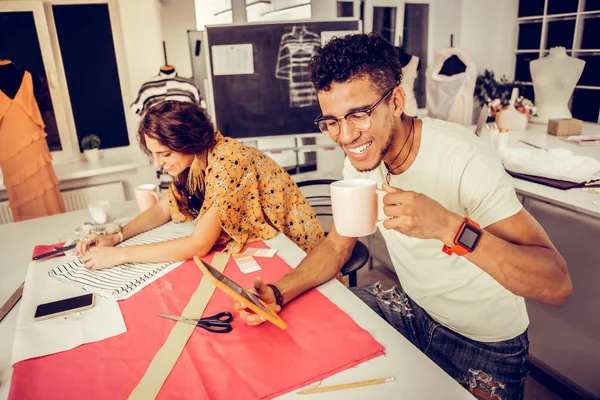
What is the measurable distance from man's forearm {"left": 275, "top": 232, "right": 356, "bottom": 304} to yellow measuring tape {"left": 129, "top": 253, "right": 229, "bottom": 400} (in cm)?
21

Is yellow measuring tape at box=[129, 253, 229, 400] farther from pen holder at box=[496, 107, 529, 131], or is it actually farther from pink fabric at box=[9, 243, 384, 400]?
pen holder at box=[496, 107, 529, 131]

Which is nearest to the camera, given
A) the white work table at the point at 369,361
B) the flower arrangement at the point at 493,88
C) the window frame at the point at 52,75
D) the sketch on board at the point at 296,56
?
the white work table at the point at 369,361

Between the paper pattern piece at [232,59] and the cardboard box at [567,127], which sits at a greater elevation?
the paper pattern piece at [232,59]

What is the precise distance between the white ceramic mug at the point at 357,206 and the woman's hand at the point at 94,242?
0.97 m

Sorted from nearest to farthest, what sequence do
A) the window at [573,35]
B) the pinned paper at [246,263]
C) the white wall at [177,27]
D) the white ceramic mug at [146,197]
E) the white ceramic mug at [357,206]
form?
the white ceramic mug at [357,206] < the pinned paper at [246,263] < the white ceramic mug at [146,197] < the white wall at [177,27] < the window at [573,35]

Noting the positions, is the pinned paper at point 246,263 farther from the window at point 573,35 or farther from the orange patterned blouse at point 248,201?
the window at point 573,35

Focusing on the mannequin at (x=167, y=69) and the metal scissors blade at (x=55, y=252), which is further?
the mannequin at (x=167, y=69)

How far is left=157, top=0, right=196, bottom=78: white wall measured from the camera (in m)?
3.52

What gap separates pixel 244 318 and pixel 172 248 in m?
0.47

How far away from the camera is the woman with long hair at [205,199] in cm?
142

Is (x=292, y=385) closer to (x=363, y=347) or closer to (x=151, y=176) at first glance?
(x=363, y=347)

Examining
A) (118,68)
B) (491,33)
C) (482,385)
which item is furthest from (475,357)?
(491,33)

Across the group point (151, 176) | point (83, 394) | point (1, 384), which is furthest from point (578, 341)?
point (151, 176)

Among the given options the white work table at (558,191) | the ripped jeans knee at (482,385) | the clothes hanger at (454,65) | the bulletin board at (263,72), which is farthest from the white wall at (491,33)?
the ripped jeans knee at (482,385)
